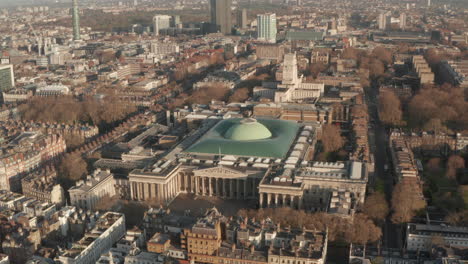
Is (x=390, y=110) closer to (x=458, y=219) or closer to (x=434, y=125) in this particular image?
(x=434, y=125)

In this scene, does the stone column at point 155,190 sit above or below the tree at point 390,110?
below

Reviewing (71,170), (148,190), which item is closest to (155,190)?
(148,190)

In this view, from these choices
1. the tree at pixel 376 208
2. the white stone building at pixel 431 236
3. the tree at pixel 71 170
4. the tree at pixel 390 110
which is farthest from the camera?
the tree at pixel 390 110

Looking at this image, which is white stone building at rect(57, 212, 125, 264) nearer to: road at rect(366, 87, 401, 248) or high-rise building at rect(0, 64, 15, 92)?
road at rect(366, 87, 401, 248)

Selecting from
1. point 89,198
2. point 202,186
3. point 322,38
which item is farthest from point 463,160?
point 322,38

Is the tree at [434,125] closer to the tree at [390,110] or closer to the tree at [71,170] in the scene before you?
the tree at [390,110]

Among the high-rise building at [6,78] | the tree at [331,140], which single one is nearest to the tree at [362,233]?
the tree at [331,140]
